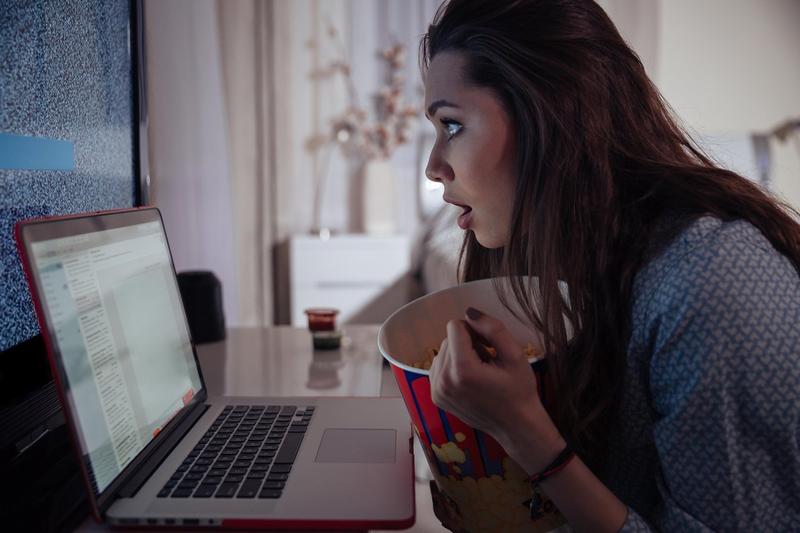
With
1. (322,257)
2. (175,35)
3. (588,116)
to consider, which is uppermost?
(175,35)

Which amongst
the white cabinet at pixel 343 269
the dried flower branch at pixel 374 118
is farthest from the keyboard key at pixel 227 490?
the dried flower branch at pixel 374 118

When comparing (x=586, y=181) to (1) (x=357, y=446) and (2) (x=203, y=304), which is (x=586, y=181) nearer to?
(1) (x=357, y=446)

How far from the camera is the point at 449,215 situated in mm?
3377

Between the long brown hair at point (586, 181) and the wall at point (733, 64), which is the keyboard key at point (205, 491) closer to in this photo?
the long brown hair at point (586, 181)

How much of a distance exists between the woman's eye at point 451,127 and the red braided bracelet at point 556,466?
0.45 m

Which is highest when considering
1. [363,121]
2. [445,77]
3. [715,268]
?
[363,121]

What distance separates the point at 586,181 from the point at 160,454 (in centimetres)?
58

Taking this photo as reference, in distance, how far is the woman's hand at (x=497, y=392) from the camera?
1.82 feet

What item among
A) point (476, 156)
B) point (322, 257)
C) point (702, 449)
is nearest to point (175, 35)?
point (322, 257)

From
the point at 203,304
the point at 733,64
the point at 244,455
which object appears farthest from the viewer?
the point at 733,64

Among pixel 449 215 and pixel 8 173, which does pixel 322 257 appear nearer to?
pixel 449 215

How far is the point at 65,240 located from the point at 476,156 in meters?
0.50

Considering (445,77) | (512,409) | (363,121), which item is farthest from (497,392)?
(363,121)

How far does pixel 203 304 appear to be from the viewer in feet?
4.16
